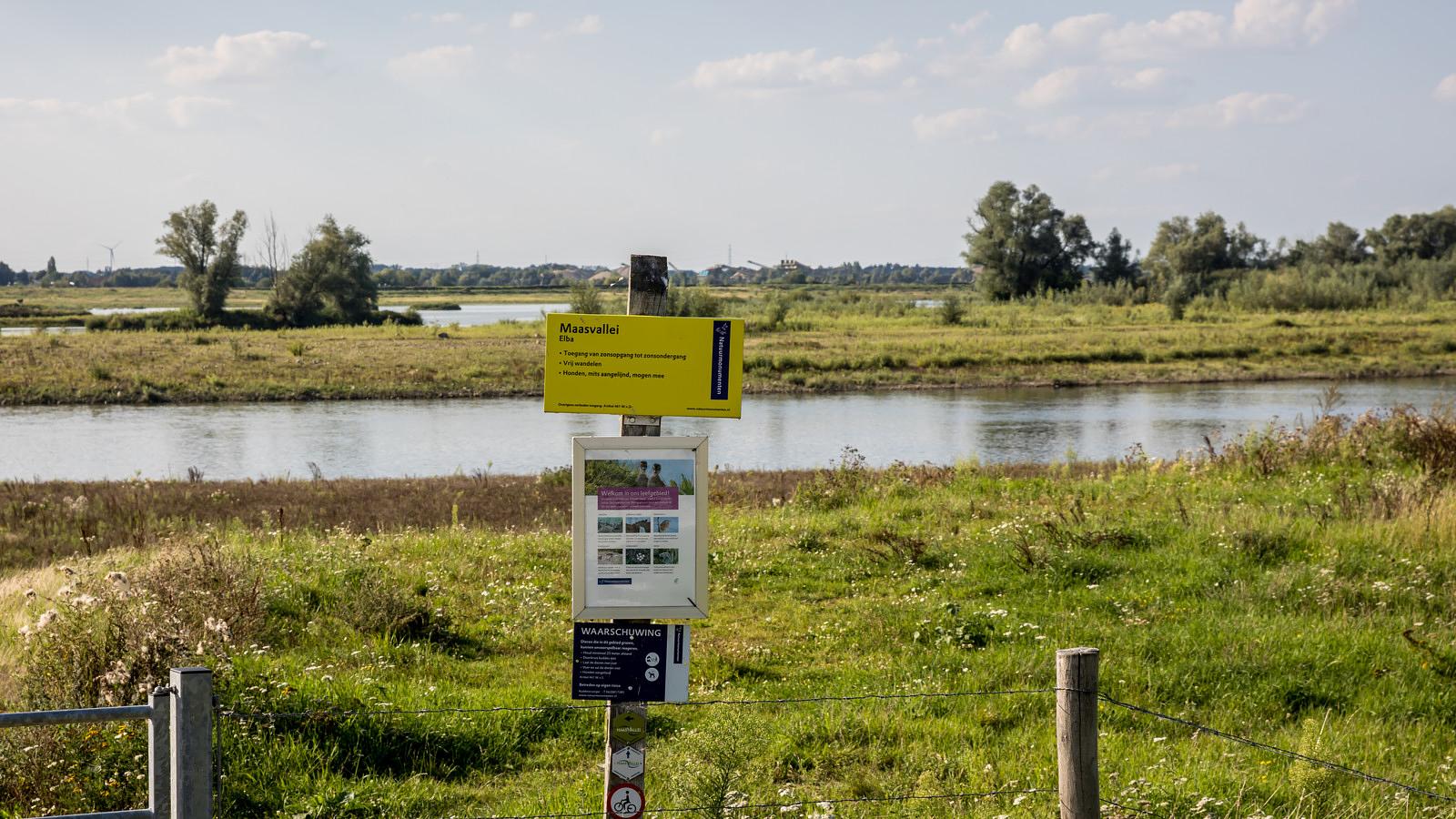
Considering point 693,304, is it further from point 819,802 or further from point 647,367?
point 647,367

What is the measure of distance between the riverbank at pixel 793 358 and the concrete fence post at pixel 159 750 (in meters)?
44.0

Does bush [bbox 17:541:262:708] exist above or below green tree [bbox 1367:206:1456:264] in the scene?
below

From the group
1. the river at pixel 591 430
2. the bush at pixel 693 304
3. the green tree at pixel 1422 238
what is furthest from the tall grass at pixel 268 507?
the green tree at pixel 1422 238

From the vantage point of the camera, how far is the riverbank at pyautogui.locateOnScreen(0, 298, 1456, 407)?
1845 inches

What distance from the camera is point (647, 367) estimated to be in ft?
15.2

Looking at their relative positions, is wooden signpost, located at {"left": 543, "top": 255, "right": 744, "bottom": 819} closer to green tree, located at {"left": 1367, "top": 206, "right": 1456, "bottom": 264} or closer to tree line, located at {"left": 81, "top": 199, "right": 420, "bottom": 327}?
tree line, located at {"left": 81, "top": 199, "right": 420, "bottom": 327}

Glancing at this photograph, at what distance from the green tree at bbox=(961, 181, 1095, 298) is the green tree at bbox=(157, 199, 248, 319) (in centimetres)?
6627

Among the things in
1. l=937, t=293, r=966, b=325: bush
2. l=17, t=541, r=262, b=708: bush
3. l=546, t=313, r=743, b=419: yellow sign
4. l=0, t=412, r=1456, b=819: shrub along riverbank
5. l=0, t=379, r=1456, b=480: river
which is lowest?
l=0, t=379, r=1456, b=480: river

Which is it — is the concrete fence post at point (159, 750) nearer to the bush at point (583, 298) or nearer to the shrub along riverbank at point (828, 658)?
the shrub along riverbank at point (828, 658)

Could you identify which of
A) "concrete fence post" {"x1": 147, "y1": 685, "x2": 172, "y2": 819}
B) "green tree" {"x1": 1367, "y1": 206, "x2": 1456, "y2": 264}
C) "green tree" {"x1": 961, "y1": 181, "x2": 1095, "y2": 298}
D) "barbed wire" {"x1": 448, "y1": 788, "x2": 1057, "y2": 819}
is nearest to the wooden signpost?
"barbed wire" {"x1": 448, "y1": 788, "x2": 1057, "y2": 819}

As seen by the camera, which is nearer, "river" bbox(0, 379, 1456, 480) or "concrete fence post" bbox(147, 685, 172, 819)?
"concrete fence post" bbox(147, 685, 172, 819)

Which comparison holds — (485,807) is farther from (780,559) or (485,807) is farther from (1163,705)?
(780,559)

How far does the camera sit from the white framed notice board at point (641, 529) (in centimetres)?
453

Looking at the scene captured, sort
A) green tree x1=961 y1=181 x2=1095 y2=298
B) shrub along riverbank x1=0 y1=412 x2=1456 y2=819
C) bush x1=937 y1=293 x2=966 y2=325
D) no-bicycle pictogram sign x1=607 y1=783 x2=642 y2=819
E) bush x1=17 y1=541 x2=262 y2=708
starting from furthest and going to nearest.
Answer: green tree x1=961 y1=181 x2=1095 y2=298 → bush x1=937 y1=293 x2=966 y2=325 → bush x1=17 y1=541 x2=262 y2=708 → shrub along riverbank x1=0 y1=412 x2=1456 y2=819 → no-bicycle pictogram sign x1=607 y1=783 x2=642 y2=819
